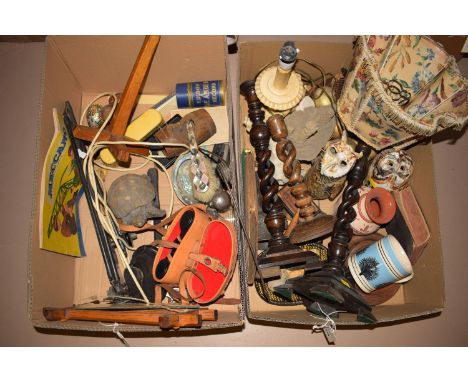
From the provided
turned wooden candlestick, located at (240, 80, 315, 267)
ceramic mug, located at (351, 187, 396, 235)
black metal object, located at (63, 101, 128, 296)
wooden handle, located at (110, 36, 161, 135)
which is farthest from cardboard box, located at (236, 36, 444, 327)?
Result: black metal object, located at (63, 101, 128, 296)

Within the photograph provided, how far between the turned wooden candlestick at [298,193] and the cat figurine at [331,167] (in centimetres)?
5

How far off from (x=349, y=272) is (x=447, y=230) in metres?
0.50

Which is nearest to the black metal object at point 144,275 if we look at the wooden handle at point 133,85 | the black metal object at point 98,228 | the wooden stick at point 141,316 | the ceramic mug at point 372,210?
the black metal object at point 98,228

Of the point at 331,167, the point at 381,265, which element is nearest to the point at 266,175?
the point at 331,167

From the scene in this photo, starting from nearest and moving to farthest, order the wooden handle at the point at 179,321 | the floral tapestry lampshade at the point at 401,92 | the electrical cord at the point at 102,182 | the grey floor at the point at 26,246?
the wooden handle at the point at 179,321 → the floral tapestry lampshade at the point at 401,92 → the electrical cord at the point at 102,182 → the grey floor at the point at 26,246

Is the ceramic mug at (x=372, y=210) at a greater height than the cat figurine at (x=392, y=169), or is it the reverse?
the cat figurine at (x=392, y=169)

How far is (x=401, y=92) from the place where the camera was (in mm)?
1170

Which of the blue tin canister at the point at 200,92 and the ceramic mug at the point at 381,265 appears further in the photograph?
the blue tin canister at the point at 200,92

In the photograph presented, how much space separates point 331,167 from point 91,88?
36.3 inches

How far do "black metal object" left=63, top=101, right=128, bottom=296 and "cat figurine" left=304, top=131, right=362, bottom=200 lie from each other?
681 millimetres

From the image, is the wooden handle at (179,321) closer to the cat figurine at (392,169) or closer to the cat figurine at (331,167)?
the cat figurine at (331,167)

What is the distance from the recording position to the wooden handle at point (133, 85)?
1.11 metres

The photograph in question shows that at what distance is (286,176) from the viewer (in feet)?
3.92

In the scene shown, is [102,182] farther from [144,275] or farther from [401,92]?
[401,92]
